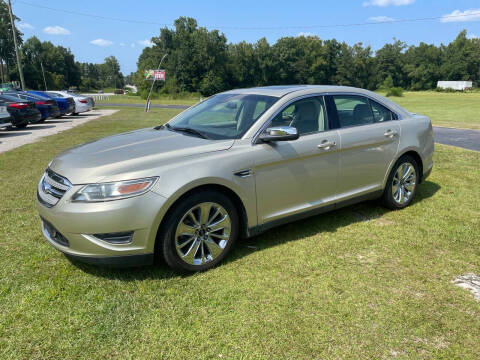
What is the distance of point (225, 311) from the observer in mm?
2861

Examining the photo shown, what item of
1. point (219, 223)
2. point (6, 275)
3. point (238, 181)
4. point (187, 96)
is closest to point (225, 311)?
point (219, 223)

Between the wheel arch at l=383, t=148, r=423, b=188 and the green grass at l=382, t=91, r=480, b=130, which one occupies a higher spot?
the wheel arch at l=383, t=148, r=423, b=188

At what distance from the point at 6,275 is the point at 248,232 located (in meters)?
2.25

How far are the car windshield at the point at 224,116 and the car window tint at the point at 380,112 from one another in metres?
1.49

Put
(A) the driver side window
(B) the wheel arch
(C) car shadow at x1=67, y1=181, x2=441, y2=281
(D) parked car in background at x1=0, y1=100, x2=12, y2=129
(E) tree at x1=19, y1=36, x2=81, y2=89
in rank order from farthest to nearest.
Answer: (E) tree at x1=19, y1=36, x2=81, y2=89 < (D) parked car in background at x1=0, y1=100, x2=12, y2=129 < (B) the wheel arch < (A) the driver side window < (C) car shadow at x1=67, y1=181, x2=441, y2=281

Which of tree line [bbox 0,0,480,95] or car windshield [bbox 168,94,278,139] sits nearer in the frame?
car windshield [bbox 168,94,278,139]

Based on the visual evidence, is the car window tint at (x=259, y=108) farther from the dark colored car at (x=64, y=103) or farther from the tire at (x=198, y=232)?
the dark colored car at (x=64, y=103)

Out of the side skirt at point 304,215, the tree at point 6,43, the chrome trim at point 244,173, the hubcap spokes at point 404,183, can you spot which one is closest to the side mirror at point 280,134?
the chrome trim at point 244,173

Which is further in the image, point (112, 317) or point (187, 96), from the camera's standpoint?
point (187, 96)

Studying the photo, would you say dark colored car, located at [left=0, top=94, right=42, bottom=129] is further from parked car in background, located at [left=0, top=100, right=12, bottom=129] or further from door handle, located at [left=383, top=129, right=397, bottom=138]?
door handle, located at [left=383, top=129, right=397, bottom=138]

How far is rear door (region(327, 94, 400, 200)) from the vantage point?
4254 millimetres

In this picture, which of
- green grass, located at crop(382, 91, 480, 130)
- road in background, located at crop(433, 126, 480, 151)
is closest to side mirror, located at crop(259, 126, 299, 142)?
road in background, located at crop(433, 126, 480, 151)

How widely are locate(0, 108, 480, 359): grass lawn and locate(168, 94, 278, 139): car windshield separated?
4.13 ft

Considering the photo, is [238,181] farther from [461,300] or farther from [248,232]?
[461,300]
